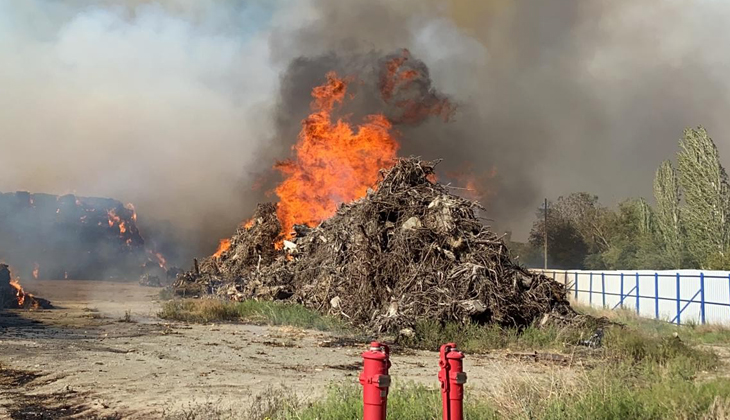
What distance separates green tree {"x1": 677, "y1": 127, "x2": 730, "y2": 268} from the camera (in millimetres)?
42594

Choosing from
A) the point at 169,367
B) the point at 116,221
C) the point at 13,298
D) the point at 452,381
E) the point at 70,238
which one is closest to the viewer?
the point at 452,381

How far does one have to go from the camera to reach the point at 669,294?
22984 millimetres

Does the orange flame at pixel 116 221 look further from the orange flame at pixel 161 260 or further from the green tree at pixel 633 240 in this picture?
the green tree at pixel 633 240

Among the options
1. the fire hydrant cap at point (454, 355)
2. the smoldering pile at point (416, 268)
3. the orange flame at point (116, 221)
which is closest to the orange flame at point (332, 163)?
the smoldering pile at point (416, 268)

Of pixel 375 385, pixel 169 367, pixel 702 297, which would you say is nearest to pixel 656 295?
pixel 702 297

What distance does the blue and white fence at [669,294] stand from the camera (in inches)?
790

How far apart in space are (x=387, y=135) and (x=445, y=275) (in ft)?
50.0

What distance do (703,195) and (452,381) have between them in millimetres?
47083

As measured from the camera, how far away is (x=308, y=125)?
31219 mm

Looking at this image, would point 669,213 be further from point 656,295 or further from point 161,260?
point 161,260

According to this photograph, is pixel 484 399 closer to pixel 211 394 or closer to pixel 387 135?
pixel 211 394

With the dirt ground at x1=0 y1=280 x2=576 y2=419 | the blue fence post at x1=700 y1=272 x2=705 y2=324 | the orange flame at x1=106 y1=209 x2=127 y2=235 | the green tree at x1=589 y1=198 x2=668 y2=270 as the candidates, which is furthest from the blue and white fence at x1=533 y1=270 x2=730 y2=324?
the orange flame at x1=106 y1=209 x2=127 y2=235

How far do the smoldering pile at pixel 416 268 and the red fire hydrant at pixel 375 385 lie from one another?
10749 mm

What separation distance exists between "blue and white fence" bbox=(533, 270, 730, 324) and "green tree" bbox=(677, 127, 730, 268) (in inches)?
702
